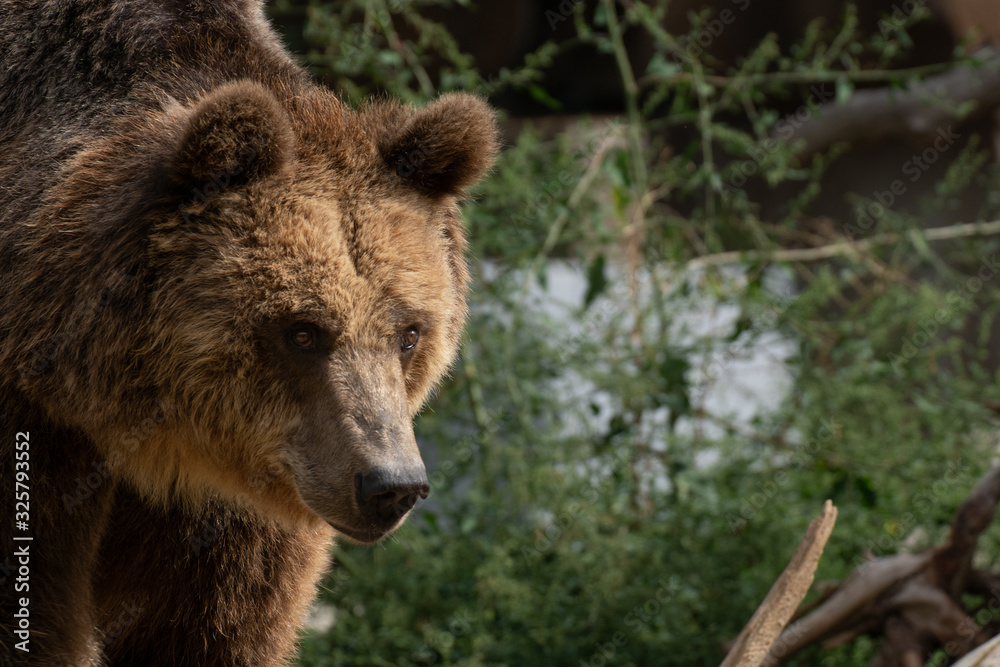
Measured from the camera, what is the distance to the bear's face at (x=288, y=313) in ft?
7.73

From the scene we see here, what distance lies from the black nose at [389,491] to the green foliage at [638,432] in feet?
7.05

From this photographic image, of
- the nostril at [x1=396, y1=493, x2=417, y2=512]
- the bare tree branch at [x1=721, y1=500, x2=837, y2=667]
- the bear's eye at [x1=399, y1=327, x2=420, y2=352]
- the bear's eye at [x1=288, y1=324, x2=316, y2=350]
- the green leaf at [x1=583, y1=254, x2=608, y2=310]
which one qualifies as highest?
the bear's eye at [x1=288, y1=324, x2=316, y2=350]

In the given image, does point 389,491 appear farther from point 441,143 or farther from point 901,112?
point 901,112

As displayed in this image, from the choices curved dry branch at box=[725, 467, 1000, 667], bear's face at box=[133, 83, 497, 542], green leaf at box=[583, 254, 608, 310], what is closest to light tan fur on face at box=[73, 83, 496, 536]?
bear's face at box=[133, 83, 497, 542]

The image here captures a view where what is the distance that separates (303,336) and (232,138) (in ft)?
1.60

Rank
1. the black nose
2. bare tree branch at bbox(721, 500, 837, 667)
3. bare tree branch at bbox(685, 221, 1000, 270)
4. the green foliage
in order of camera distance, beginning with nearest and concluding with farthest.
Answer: the black nose → bare tree branch at bbox(721, 500, 837, 667) → the green foliage → bare tree branch at bbox(685, 221, 1000, 270)

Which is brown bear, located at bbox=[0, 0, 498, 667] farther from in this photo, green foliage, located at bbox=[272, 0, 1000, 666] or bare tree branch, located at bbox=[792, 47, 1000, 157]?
bare tree branch, located at bbox=[792, 47, 1000, 157]

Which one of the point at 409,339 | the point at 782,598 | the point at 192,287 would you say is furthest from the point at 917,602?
the point at 192,287

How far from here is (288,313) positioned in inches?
94.0

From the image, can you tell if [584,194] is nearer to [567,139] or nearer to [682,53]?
[567,139]

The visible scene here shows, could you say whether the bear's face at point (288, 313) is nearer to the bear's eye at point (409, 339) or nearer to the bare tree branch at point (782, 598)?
the bear's eye at point (409, 339)

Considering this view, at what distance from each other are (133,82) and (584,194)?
3521 millimetres

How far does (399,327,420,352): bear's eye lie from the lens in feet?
8.48

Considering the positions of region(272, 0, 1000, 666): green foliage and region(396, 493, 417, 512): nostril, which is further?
region(272, 0, 1000, 666): green foliage
